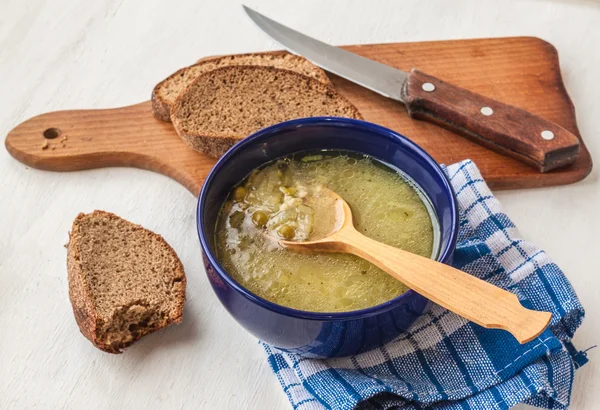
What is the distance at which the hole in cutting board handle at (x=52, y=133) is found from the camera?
253 cm

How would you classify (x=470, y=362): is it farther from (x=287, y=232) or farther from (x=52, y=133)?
(x=52, y=133)

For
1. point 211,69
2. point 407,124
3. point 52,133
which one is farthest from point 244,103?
point 52,133

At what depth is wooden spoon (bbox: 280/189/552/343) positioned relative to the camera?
152cm

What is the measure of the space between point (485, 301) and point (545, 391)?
417 mm

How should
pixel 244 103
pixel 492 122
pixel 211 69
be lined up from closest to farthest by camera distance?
pixel 492 122, pixel 244 103, pixel 211 69

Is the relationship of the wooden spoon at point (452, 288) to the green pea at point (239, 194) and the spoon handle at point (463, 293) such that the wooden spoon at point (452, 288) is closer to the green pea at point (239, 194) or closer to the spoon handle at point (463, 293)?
the spoon handle at point (463, 293)

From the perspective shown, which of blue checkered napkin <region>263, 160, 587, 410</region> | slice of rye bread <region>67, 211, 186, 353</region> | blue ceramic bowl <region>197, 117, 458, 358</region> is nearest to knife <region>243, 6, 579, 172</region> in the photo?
blue checkered napkin <region>263, 160, 587, 410</region>

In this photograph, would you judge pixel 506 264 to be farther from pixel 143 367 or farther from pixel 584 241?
pixel 143 367

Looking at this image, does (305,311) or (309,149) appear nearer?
(305,311)

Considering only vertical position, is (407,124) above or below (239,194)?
below

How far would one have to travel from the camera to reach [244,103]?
98.6 inches

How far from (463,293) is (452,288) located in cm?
3

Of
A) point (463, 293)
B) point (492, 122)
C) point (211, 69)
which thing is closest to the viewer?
point (463, 293)

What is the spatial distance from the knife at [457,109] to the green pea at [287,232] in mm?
872
